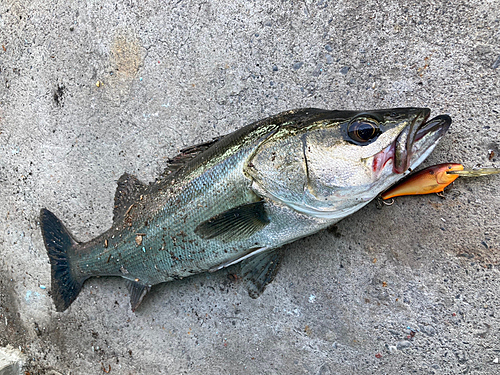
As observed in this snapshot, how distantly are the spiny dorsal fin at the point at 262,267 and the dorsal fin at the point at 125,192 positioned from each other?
112cm

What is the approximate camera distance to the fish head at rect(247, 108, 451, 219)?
1807 millimetres

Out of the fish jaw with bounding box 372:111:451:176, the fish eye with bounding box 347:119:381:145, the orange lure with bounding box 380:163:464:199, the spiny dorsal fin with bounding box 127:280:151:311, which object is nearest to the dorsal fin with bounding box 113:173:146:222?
the spiny dorsal fin with bounding box 127:280:151:311

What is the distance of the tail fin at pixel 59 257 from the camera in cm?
299

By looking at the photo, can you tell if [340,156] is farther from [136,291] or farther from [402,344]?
[136,291]

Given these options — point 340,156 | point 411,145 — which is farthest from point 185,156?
point 411,145

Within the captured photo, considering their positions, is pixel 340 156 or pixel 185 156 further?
pixel 185 156

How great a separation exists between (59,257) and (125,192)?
98 cm

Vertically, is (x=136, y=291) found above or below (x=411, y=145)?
below

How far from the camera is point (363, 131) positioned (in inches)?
71.0

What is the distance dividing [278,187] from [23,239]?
122 inches

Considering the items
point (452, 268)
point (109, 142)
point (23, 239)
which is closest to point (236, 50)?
point (109, 142)

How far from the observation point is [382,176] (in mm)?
1864

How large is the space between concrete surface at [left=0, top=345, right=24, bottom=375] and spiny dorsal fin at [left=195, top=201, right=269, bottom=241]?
298 centimetres

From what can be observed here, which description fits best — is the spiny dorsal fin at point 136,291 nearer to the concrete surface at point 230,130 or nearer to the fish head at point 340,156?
the concrete surface at point 230,130
